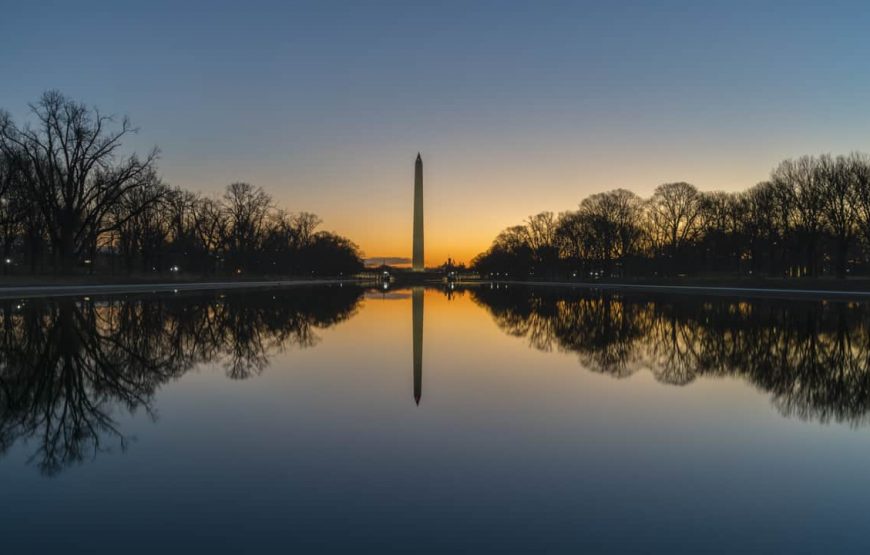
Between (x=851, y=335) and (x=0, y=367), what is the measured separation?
21.8m

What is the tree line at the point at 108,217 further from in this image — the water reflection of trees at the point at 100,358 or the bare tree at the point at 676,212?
the bare tree at the point at 676,212

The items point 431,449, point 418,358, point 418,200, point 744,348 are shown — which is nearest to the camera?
point 431,449

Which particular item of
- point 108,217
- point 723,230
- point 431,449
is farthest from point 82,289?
point 723,230

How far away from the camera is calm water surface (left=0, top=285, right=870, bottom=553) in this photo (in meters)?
4.67

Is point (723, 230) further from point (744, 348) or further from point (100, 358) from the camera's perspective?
point (100, 358)

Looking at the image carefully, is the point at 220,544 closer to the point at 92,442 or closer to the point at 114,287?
the point at 92,442

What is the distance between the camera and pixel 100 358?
12.6 metres

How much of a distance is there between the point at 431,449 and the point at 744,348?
37.7 feet

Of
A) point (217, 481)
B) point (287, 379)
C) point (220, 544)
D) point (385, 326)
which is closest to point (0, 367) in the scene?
point (287, 379)

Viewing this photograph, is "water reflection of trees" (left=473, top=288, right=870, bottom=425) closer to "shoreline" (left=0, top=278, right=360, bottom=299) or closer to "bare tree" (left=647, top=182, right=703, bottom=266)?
"shoreline" (left=0, top=278, right=360, bottom=299)

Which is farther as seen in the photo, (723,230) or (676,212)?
(676,212)

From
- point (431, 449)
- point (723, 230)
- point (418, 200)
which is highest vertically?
point (418, 200)

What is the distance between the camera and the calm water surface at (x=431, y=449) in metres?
4.67

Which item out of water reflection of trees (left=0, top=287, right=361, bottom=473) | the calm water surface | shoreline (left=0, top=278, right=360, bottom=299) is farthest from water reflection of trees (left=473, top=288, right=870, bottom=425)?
shoreline (left=0, top=278, right=360, bottom=299)
